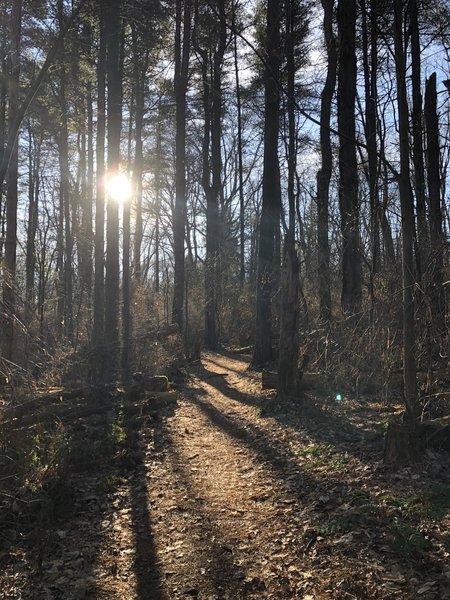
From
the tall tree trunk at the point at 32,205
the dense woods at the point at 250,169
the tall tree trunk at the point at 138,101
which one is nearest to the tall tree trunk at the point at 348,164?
the dense woods at the point at 250,169

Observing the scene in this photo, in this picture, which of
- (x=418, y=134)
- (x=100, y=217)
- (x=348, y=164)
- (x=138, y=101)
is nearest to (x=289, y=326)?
(x=348, y=164)

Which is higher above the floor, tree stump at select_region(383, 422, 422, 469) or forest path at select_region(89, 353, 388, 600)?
tree stump at select_region(383, 422, 422, 469)

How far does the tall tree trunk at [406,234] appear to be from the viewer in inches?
205

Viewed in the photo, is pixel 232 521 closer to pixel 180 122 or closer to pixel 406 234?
pixel 406 234

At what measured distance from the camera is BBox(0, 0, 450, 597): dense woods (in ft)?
19.7

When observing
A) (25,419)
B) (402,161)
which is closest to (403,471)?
(402,161)

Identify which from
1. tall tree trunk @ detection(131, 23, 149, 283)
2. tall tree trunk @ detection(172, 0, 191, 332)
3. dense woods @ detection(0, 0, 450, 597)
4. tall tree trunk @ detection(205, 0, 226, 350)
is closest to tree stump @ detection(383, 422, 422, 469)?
dense woods @ detection(0, 0, 450, 597)

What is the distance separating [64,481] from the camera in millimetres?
5441

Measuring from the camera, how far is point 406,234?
5.18 metres

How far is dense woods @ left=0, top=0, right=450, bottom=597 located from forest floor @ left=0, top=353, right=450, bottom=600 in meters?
0.86

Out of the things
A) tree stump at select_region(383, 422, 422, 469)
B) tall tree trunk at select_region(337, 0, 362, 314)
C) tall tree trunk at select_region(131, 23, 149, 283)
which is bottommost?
tree stump at select_region(383, 422, 422, 469)

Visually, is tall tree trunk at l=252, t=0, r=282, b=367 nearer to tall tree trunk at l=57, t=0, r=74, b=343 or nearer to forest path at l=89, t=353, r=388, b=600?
forest path at l=89, t=353, r=388, b=600

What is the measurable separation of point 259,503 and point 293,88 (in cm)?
1528

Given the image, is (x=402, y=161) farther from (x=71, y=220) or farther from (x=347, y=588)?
(x=71, y=220)
